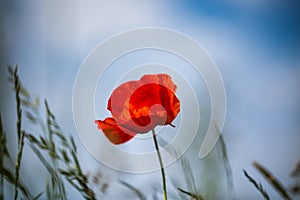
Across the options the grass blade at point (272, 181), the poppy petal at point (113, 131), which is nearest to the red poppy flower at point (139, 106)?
the poppy petal at point (113, 131)

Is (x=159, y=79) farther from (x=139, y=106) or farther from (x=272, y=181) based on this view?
(x=272, y=181)

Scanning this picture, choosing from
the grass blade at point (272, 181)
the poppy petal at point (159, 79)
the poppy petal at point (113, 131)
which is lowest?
the grass blade at point (272, 181)

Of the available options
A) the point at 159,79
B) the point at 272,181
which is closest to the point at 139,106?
the point at 159,79

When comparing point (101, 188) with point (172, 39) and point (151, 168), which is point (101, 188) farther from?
point (172, 39)

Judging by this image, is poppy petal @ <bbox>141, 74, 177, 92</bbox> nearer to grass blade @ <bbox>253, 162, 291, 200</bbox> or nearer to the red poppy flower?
the red poppy flower

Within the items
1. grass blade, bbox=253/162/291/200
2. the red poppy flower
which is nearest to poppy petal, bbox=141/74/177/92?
the red poppy flower

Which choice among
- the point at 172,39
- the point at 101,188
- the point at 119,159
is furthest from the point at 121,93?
the point at 172,39

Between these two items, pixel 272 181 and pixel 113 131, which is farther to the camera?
pixel 113 131

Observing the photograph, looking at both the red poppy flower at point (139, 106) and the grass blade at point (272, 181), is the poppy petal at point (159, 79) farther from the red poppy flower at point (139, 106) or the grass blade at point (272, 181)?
the grass blade at point (272, 181)
